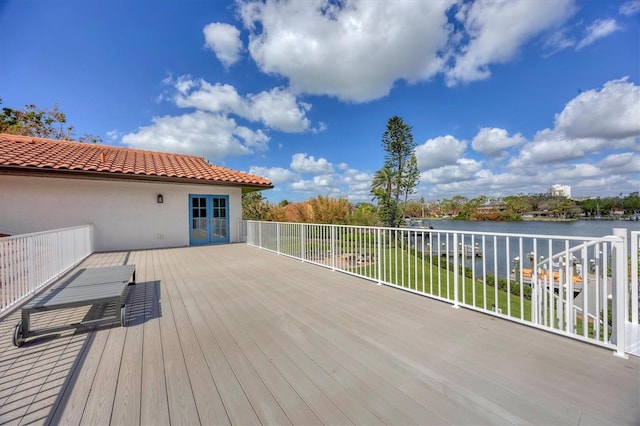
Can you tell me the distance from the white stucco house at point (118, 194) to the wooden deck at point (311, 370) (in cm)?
561

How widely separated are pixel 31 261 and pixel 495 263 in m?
6.20

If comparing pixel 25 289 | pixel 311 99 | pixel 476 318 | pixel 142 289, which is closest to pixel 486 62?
pixel 311 99

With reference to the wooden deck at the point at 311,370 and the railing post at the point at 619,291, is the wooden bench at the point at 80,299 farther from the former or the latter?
the railing post at the point at 619,291

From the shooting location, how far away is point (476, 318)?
2.70 metres

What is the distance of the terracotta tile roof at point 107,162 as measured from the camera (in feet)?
21.8

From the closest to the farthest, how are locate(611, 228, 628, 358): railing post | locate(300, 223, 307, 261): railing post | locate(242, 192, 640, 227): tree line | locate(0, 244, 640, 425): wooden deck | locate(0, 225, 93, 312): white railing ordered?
locate(0, 244, 640, 425): wooden deck
locate(611, 228, 628, 358): railing post
locate(0, 225, 93, 312): white railing
locate(300, 223, 307, 261): railing post
locate(242, 192, 640, 227): tree line

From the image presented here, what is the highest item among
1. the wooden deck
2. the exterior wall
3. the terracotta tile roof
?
the terracotta tile roof

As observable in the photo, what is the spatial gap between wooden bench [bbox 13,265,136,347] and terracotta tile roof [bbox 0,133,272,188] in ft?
16.5

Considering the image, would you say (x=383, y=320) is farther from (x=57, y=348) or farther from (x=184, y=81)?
(x=184, y=81)

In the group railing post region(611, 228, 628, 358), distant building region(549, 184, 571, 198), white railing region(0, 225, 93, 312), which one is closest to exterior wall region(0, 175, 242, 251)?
white railing region(0, 225, 93, 312)

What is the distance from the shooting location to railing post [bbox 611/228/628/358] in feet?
6.29

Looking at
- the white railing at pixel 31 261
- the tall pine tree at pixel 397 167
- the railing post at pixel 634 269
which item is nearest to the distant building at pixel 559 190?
the tall pine tree at pixel 397 167

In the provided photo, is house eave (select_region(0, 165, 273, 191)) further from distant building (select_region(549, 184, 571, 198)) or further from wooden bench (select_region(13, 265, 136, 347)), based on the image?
distant building (select_region(549, 184, 571, 198))

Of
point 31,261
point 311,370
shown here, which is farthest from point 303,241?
point 31,261
